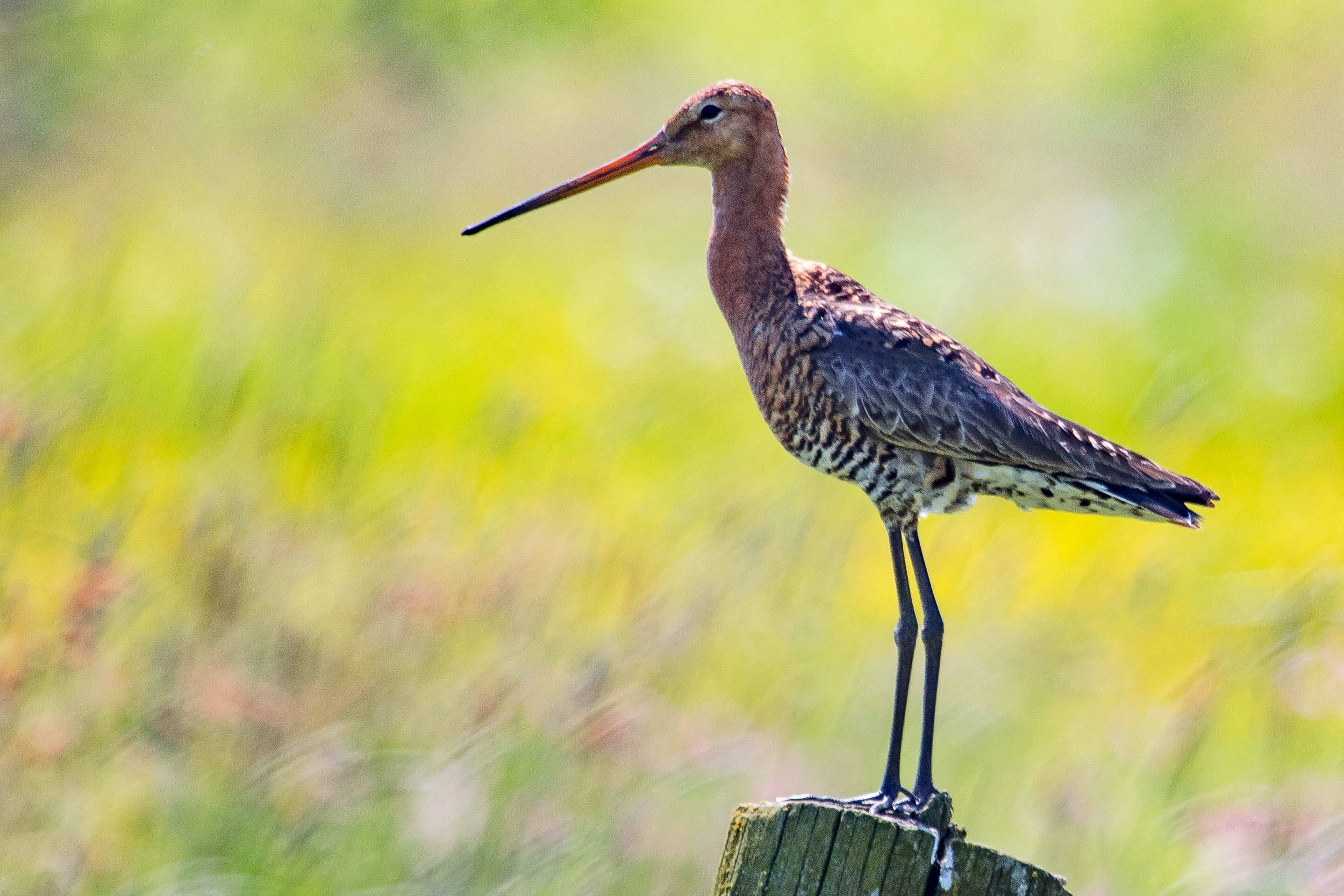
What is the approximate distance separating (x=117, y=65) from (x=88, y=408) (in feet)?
30.3

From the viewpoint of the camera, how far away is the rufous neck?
15.7ft

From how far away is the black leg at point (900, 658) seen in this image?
14.7ft

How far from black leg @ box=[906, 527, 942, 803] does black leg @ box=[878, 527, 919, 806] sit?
0.04 meters

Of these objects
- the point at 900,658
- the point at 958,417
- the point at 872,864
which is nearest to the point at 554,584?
the point at 900,658

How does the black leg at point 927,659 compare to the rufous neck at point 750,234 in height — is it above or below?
below

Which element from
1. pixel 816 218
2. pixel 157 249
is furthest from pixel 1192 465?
pixel 157 249

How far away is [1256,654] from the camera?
5.42 m

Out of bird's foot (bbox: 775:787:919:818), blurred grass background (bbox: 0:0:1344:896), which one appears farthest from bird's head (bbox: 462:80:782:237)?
bird's foot (bbox: 775:787:919:818)

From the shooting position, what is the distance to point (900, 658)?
4.80 meters

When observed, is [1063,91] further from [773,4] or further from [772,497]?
[772,497]

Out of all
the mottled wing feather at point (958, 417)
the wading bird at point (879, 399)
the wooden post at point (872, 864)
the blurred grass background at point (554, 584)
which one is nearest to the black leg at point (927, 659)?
the wading bird at point (879, 399)

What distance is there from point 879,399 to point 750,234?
2.50 ft

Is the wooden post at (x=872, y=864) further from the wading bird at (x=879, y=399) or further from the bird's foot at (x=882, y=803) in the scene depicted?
the wading bird at (x=879, y=399)

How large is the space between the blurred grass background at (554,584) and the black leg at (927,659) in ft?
2.80
